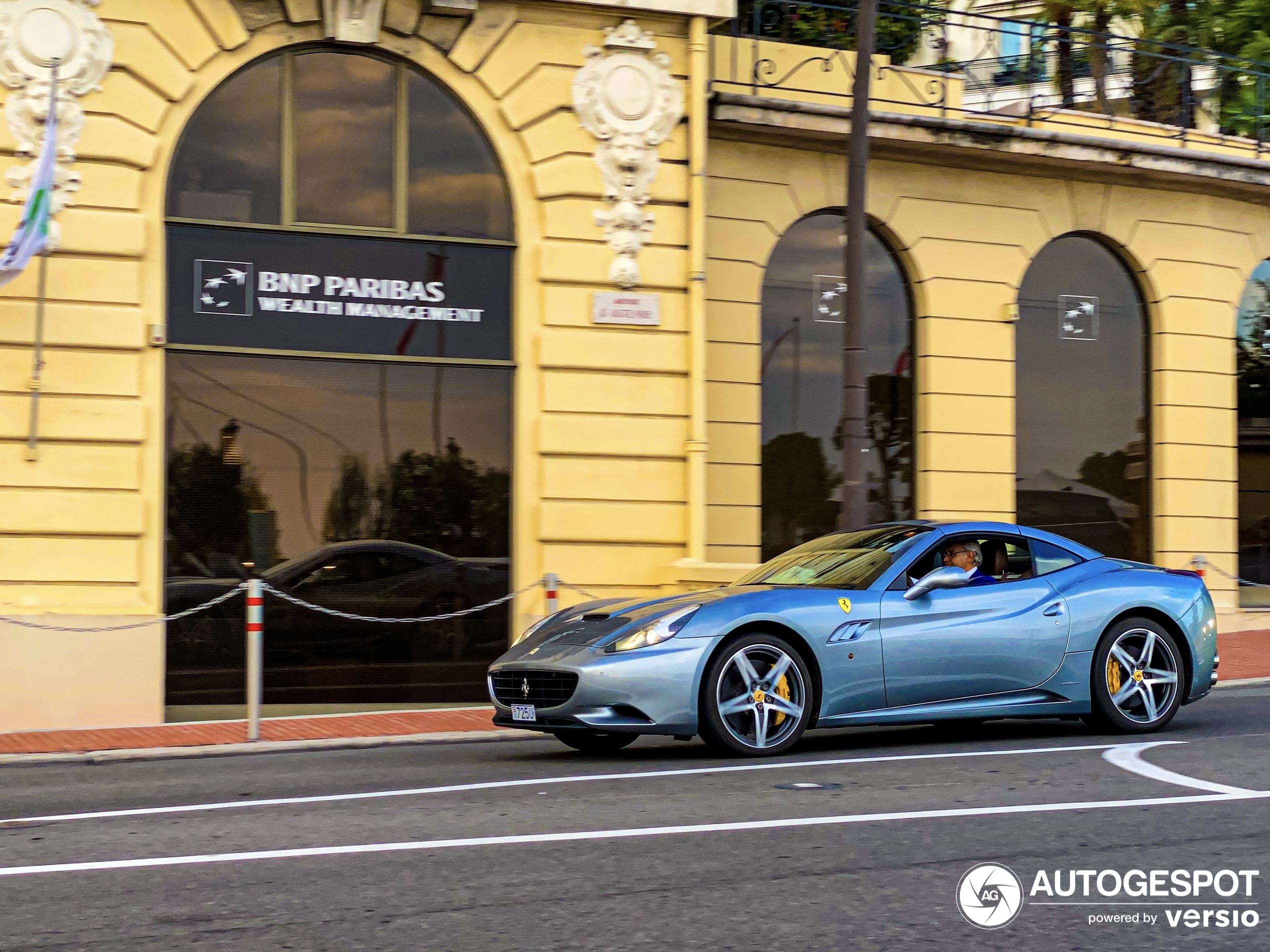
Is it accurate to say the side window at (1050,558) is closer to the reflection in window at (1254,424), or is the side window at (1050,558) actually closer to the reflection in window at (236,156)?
the reflection in window at (236,156)

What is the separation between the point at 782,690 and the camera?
28.1 feet

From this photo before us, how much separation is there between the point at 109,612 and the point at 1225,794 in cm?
880

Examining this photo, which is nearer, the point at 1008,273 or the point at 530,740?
A: the point at 530,740

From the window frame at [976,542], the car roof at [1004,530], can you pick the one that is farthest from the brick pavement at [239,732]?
the car roof at [1004,530]

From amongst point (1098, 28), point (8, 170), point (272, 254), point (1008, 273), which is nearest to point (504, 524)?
point (272, 254)

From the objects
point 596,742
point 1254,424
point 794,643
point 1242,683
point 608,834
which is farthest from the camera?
point 1254,424

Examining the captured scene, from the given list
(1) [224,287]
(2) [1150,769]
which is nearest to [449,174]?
(1) [224,287]

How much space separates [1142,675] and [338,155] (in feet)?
26.8

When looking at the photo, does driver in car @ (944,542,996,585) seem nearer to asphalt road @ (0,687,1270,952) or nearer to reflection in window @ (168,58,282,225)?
asphalt road @ (0,687,1270,952)

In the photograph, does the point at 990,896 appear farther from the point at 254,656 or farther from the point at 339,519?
the point at 339,519

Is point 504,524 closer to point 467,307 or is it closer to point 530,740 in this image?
point 467,307

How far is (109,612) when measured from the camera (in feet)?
40.9

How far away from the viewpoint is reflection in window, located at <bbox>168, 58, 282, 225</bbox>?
13297 millimetres

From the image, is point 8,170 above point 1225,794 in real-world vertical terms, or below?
above
